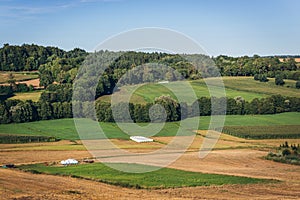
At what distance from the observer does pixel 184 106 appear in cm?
7106

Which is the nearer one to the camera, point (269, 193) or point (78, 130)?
point (269, 193)

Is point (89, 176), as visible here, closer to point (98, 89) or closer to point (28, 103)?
point (28, 103)

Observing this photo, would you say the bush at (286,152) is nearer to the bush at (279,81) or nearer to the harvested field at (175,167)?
the harvested field at (175,167)

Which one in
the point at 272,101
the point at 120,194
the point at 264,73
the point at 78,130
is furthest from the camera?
the point at 264,73

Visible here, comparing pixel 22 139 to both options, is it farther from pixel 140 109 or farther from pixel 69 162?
pixel 140 109

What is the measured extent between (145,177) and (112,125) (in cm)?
3114

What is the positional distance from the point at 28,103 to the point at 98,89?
14.8 m

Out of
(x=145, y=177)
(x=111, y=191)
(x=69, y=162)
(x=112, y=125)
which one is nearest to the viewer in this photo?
(x=111, y=191)

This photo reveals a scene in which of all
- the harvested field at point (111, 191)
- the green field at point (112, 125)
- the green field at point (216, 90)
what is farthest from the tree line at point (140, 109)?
the harvested field at point (111, 191)

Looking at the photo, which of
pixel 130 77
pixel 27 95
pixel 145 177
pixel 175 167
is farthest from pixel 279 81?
pixel 145 177

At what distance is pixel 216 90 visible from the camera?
88.8 metres

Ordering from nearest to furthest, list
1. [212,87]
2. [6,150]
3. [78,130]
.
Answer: [6,150] → [78,130] → [212,87]

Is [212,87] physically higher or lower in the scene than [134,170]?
Result: higher

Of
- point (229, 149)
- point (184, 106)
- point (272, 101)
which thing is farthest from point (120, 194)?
point (272, 101)
